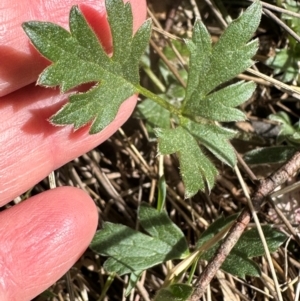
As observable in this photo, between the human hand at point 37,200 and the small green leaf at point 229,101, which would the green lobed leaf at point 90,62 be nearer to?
the human hand at point 37,200

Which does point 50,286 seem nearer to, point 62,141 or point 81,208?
point 81,208

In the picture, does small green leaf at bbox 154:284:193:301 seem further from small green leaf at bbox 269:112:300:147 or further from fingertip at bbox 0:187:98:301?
small green leaf at bbox 269:112:300:147

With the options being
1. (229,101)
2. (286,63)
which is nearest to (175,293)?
(229,101)

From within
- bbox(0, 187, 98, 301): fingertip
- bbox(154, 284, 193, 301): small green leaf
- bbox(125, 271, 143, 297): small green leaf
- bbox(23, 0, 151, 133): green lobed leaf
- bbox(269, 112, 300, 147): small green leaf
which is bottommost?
bbox(125, 271, 143, 297): small green leaf

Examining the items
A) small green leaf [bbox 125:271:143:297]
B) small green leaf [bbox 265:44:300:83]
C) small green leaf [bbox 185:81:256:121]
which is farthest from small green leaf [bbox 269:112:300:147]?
small green leaf [bbox 125:271:143:297]

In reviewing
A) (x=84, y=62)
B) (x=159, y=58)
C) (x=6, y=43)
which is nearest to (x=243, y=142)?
(x=159, y=58)

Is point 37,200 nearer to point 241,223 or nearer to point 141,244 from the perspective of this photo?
point 141,244
